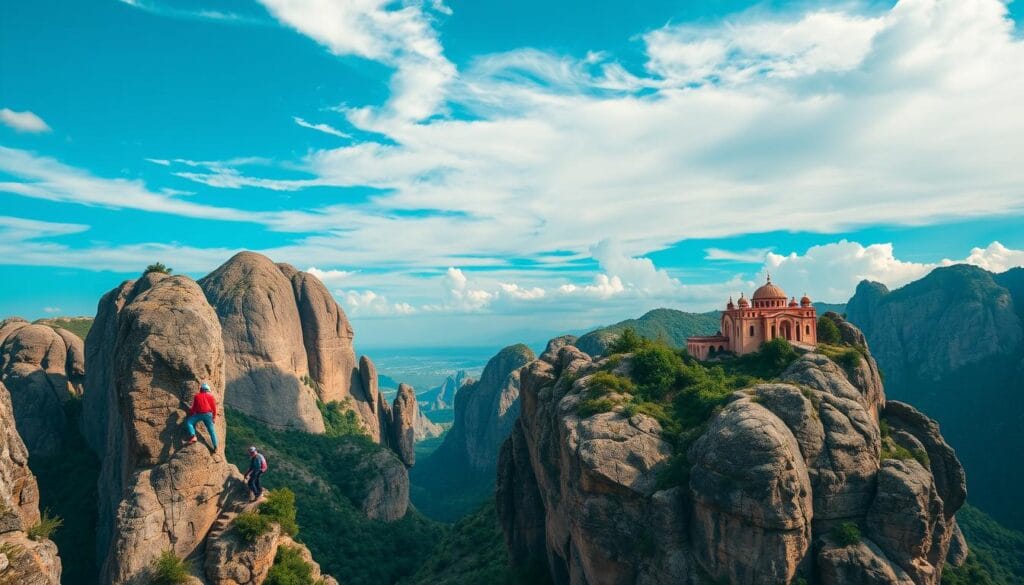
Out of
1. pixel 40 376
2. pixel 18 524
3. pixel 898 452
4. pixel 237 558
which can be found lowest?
pixel 237 558

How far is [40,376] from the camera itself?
178 feet

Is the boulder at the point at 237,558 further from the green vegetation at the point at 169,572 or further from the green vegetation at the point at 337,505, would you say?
the green vegetation at the point at 337,505

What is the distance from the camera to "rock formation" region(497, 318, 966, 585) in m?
28.0

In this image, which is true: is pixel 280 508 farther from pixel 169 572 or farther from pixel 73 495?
pixel 73 495

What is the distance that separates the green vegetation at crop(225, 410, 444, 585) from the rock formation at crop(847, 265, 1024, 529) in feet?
359

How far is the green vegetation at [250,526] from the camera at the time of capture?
25.0 m

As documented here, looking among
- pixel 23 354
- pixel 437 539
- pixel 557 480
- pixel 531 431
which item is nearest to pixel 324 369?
pixel 437 539

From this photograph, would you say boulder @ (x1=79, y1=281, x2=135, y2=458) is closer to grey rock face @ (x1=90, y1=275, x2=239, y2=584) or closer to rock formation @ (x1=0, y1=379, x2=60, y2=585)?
grey rock face @ (x1=90, y1=275, x2=239, y2=584)

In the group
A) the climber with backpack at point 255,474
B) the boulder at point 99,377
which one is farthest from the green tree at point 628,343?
the boulder at point 99,377

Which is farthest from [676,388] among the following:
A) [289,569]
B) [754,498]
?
[289,569]

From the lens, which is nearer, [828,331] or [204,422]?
[204,422]

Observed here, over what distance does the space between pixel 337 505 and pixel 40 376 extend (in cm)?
3337

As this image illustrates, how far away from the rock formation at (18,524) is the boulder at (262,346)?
55.9 meters

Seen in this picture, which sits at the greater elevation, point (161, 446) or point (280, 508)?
point (161, 446)
